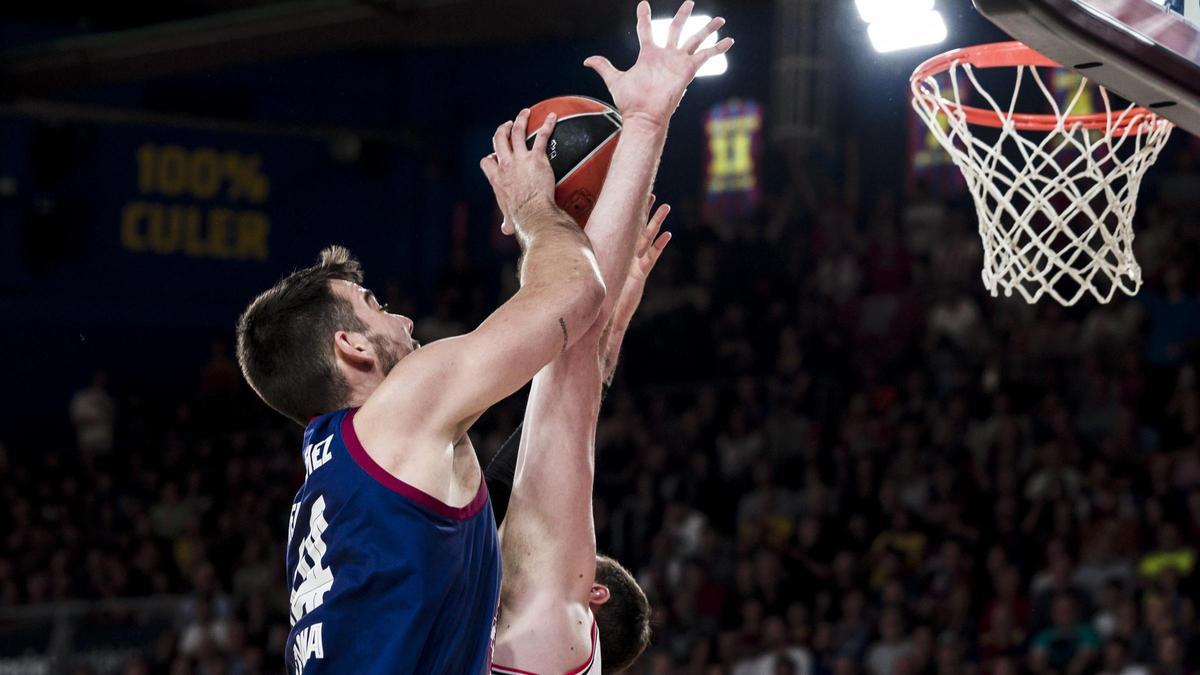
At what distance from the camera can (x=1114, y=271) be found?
3.98m

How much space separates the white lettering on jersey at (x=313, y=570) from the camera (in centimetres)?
230

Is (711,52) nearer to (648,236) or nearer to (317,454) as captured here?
(648,236)

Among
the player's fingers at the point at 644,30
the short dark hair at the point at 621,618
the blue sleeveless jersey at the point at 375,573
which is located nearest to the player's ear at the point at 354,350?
the blue sleeveless jersey at the point at 375,573

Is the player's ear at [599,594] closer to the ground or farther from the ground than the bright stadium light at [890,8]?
closer to the ground

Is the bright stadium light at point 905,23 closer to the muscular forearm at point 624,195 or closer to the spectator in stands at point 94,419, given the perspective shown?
the muscular forearm at point 624,195

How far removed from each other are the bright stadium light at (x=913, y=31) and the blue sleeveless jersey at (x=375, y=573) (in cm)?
823

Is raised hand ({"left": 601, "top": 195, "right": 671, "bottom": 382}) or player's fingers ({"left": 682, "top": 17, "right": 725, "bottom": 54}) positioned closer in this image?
player's fingers ({"left": 682, "top": 17, "right": 725, "bottom": 54})

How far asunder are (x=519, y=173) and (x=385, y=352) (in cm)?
41

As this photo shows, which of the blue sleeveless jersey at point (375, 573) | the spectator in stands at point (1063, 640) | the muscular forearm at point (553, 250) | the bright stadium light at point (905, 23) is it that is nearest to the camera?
the blue sleeveless jersey at point (375, 573)

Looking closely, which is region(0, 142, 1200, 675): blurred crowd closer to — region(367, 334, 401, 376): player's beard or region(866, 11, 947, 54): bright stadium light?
region(866, 11, 947, 54): bright stadium light

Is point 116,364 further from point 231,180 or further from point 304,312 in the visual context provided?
point 304,312

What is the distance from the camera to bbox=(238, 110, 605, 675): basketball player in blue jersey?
2.24 m

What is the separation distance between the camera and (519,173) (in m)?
2.66

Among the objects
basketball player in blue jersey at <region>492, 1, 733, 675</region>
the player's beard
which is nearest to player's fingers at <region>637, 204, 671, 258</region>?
basketball player in blue jersey at <region>492, 1, 733, 675</region>
